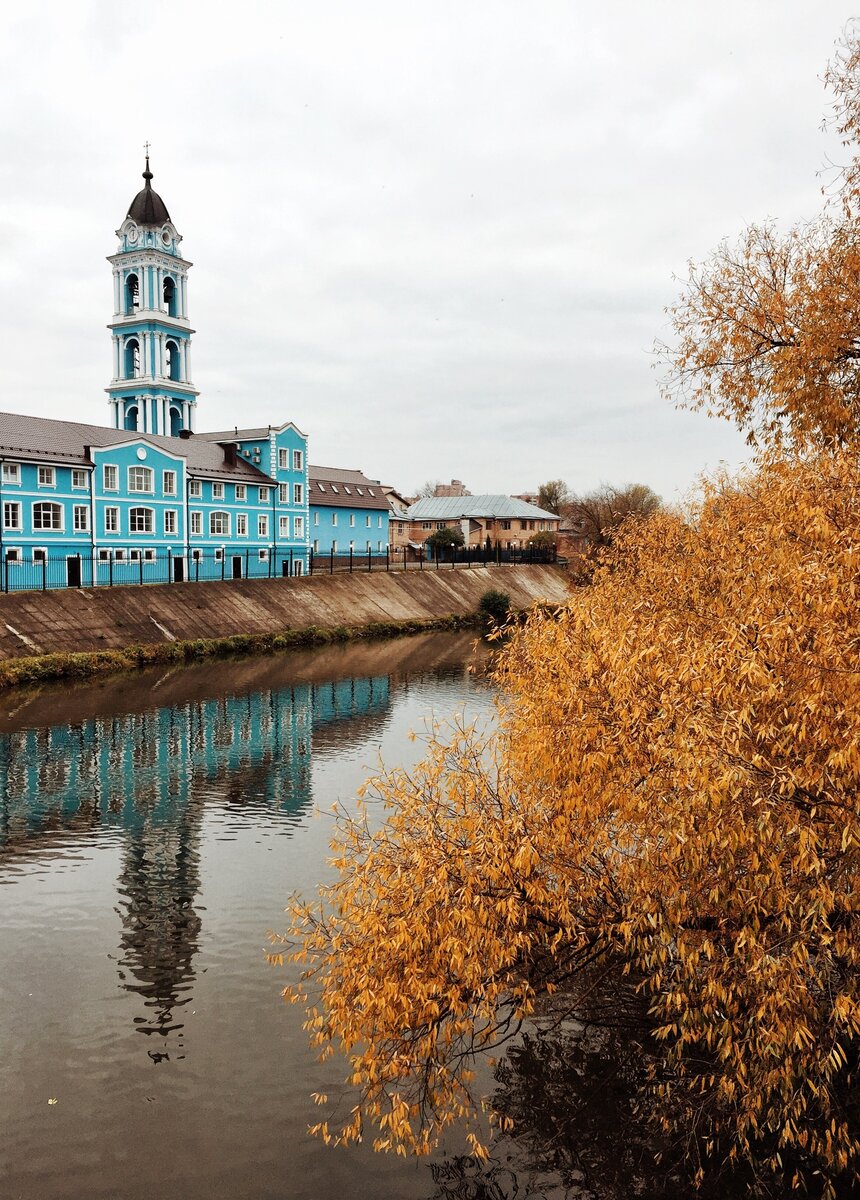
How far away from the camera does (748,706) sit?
847 centimetres

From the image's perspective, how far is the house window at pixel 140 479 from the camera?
211ft

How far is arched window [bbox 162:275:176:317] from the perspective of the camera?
88.4m

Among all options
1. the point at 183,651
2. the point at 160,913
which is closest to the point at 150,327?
the point at 183,651

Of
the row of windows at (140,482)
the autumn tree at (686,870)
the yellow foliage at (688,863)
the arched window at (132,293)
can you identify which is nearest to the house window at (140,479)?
the row of windows at (140,482)

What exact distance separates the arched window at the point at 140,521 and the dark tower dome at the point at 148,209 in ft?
122

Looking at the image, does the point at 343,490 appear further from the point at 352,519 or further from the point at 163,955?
the point at 163,955

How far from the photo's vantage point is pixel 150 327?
85.9 metres

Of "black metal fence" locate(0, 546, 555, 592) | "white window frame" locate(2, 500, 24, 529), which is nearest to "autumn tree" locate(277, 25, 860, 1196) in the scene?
"black metal fence" locate(0, 546, 555, 592)

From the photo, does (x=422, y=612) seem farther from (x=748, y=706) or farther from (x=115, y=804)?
(x=748, y=706)

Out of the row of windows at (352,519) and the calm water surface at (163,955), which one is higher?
the row of windows at (352,519)

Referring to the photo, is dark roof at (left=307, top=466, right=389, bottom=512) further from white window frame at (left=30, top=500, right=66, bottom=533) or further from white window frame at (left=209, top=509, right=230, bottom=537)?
white window frame at (left=30, top=500, right=66, bottom=533)

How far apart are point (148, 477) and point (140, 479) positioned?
28.5 inches

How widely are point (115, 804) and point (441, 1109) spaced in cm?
1627

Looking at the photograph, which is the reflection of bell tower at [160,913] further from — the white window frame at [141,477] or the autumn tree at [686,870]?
the white window frame at [141,477]
